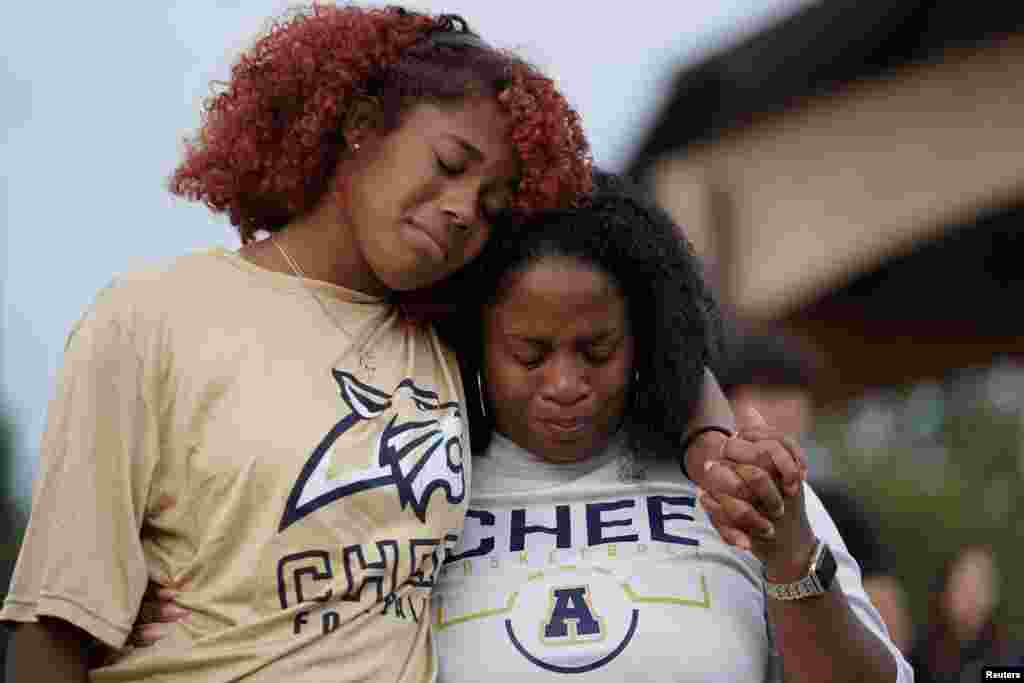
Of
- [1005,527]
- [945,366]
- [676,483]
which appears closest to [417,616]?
[676,483]

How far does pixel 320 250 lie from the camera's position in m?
2.67

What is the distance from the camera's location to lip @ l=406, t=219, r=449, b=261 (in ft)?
8.51

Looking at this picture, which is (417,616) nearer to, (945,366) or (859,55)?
(859,55)

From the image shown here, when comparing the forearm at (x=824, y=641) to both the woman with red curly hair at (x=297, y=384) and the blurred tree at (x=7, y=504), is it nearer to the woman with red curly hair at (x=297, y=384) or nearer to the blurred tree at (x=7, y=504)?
the woman with red curly hair at (x=297, y=384)

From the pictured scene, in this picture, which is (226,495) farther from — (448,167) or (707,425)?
(707,425)

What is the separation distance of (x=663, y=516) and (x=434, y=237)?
0.65 meters

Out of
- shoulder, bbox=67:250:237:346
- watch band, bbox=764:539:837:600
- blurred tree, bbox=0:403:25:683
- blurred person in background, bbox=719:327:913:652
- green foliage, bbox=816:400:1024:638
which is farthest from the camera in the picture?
green foliage, bbox=816:400:1024:638

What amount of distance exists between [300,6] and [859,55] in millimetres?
6382

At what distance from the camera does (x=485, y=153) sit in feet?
8.70

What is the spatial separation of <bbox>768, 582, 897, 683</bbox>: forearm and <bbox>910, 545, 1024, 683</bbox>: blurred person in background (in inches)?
96.9

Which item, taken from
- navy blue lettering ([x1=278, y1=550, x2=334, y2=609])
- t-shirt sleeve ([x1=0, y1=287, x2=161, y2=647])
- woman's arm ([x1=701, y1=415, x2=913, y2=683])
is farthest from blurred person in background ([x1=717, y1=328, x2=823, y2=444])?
t-shirt sleeve ([x1=0, y1=287, x2=161, y2=647])

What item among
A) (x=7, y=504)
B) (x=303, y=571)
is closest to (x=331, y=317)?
(x=303, y=571)

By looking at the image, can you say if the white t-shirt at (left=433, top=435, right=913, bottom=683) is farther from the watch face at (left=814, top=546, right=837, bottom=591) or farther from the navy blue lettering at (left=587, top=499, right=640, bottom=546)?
the watch face at (left=814, top=546, right=837, bottom=591)

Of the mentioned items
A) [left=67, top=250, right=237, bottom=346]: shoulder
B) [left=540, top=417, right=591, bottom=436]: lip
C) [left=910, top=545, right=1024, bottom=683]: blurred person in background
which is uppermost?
[left=67, top=250, right=237, bottom=346]: shoulder
